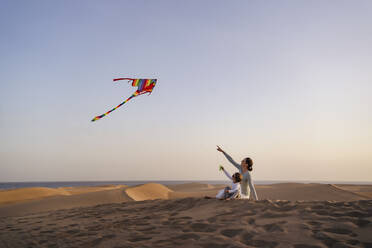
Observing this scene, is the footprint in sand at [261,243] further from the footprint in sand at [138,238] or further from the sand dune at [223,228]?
the footprint in sand at [138,238]

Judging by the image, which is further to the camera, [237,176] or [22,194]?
[22,194]

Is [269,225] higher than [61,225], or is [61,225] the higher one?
[269,225]

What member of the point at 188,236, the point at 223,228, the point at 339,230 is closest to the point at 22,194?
the point at 188,236

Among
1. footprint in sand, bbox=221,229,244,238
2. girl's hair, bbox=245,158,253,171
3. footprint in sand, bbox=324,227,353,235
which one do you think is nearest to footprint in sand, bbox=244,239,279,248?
footprint in sand, bbox=221,229,244,238

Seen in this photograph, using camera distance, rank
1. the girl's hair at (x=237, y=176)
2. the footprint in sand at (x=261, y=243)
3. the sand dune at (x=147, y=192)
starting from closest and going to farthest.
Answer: the footprint in sand at (x=261, y=243)
the girl's hair at (x=237, y=176)
the sand dune at (x=147, y=192)

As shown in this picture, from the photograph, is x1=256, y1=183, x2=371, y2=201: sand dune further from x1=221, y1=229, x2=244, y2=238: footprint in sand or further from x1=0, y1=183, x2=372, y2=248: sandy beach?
x1=221, y1=229, x2=244, y2=238: footprint in sand

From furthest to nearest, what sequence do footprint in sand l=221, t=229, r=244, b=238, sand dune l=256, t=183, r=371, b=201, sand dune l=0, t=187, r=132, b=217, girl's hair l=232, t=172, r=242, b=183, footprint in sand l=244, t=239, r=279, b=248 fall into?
sand dune l=256, t=183, r=371, b=201 → sand dune l=0, t=187, r=132, b=217 → girl's hair l=232, t=172, r=242, b=183 → footprint in sand l=221, t=229, r=244, b=238 → footprint in sand l=244, t=239, r=279, b=248

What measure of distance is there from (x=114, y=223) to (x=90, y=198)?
30.5 ft

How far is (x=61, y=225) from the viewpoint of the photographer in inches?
Answer: 230

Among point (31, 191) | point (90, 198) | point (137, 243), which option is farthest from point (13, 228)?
point (31, 191)

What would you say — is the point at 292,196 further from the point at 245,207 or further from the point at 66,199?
the point at 66,199

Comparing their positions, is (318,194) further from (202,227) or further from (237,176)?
(202,227)

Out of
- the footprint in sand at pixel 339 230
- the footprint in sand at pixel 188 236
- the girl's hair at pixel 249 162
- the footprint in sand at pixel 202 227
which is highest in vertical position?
the girl's hair at pixel 249 162

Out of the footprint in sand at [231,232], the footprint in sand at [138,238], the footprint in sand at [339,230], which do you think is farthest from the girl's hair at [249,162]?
the footprint in sand at [138,238]
